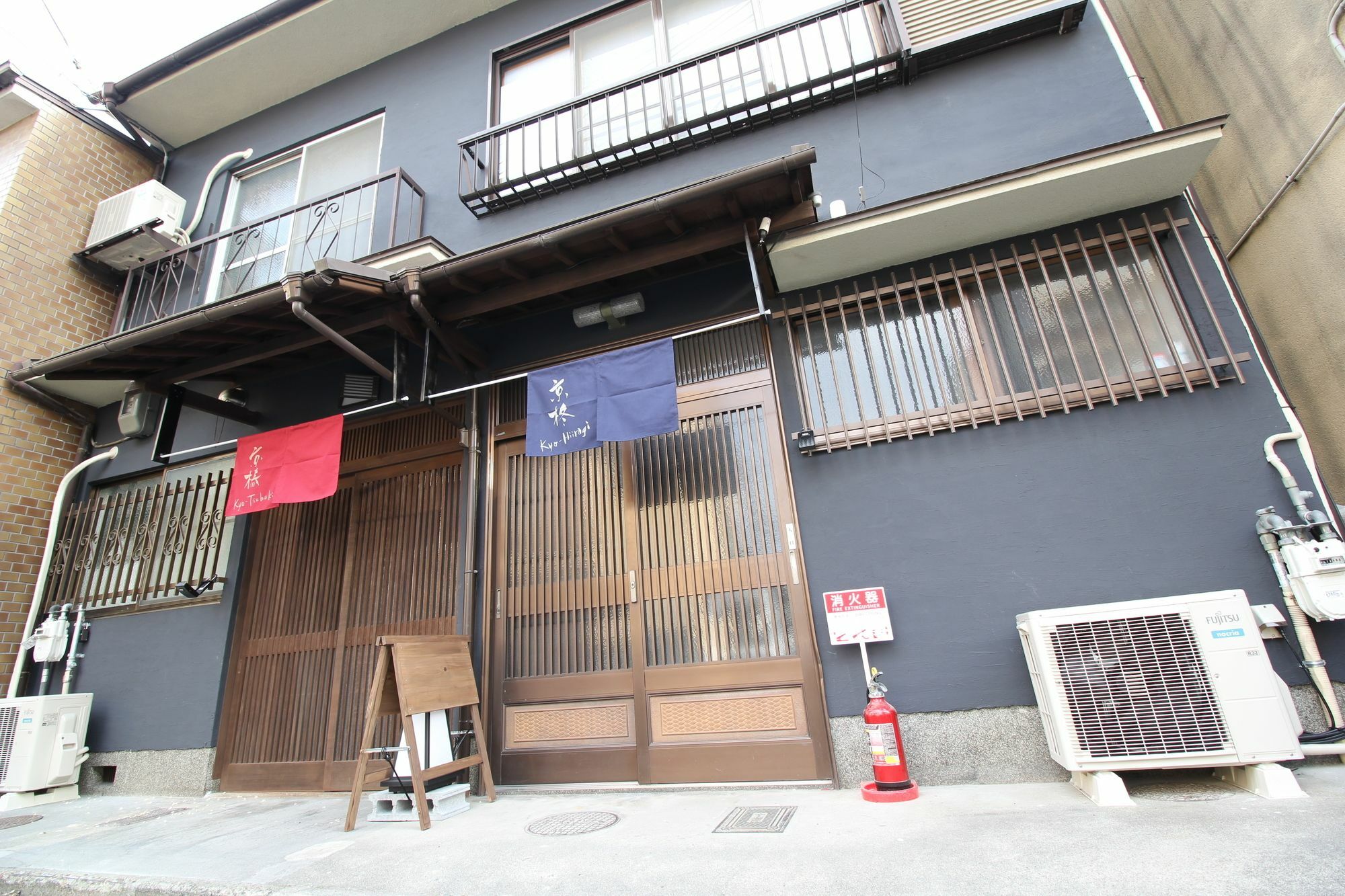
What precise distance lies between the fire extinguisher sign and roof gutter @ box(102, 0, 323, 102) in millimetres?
8944

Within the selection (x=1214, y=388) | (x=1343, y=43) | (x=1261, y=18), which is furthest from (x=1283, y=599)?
(x=1261, y=18)

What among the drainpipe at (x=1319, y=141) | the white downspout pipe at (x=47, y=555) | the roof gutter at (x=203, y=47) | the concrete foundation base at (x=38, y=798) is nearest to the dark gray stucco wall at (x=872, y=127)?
the drainpipe at (x=1319, y=141)

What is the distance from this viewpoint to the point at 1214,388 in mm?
3912

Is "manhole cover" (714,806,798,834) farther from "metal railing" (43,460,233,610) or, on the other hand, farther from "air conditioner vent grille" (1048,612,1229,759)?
"metal railing" (43,460,233,610)

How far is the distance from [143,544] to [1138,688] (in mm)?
9019

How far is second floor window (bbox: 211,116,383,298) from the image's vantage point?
22.7 feet

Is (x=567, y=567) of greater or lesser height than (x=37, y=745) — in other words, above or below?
above

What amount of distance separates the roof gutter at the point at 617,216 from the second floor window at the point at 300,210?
8.93ft

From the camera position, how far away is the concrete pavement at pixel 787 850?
7.50 ft

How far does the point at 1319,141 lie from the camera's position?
165 inches

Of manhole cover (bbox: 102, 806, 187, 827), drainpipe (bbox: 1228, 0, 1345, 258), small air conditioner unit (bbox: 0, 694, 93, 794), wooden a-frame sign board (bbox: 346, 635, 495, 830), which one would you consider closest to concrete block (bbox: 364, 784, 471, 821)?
wooden a-frame sign board (bbox: 346, 635, 495, 830)

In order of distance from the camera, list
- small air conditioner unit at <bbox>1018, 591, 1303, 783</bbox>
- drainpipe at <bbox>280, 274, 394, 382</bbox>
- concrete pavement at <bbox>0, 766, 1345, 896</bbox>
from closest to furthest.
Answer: concrete pavement at <bbox>0, 766, 1345, 896</bbox> → small air conditioner unit at <bbox>1018, 591, 1303, 783</bbox> → drainpipe at <bbox>280, 274, 394, 382</bbox>

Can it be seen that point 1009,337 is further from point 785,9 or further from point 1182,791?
point 785,9

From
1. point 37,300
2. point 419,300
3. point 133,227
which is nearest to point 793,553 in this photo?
point 419,300
